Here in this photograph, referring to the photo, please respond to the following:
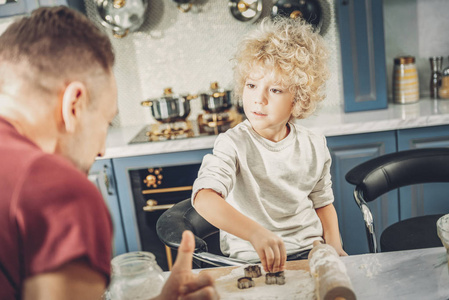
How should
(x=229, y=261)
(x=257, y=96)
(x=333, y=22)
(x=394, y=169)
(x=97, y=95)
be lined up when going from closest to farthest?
(x=97, y=95), (x=229, y=261), (x=257, y=96), (x=394, y=169), (x=333, y=22)

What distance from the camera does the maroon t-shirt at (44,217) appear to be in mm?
442

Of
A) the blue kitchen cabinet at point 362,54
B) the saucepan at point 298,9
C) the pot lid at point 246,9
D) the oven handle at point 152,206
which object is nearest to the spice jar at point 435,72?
the blue kitchen cabinet at point 362,54

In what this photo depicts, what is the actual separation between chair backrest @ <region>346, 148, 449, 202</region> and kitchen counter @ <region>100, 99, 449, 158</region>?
60cm

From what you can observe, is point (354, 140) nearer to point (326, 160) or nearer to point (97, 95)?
point (326, 160)

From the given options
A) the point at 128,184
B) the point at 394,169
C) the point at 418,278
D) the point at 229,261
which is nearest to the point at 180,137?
the point at 128,184

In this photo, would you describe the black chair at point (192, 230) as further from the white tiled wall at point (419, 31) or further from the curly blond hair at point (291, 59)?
the white tiled wall at point (419, 31)

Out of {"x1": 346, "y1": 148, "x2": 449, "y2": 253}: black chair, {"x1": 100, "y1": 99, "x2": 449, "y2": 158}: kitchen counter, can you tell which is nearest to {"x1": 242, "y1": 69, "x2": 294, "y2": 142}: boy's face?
{"x1": 346, "y1": 148, "x2": 449, "y2": 253}: black chair

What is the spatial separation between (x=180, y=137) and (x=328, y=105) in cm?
99

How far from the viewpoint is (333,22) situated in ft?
8.60

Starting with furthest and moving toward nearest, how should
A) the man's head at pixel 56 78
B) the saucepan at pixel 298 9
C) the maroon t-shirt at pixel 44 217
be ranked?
the saucepan at pixel 298 9
the man's head at pixel 56 78
the maroon t-shirt at pixel 44 217

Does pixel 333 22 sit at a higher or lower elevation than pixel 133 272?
higher

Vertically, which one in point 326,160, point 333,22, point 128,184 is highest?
point 333,22

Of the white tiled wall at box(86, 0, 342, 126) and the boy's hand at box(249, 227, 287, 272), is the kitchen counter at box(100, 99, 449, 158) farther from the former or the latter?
the boy's hand at box(249, 227, 287, 272)

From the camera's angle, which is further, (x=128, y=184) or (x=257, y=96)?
(x=128, y=184)
